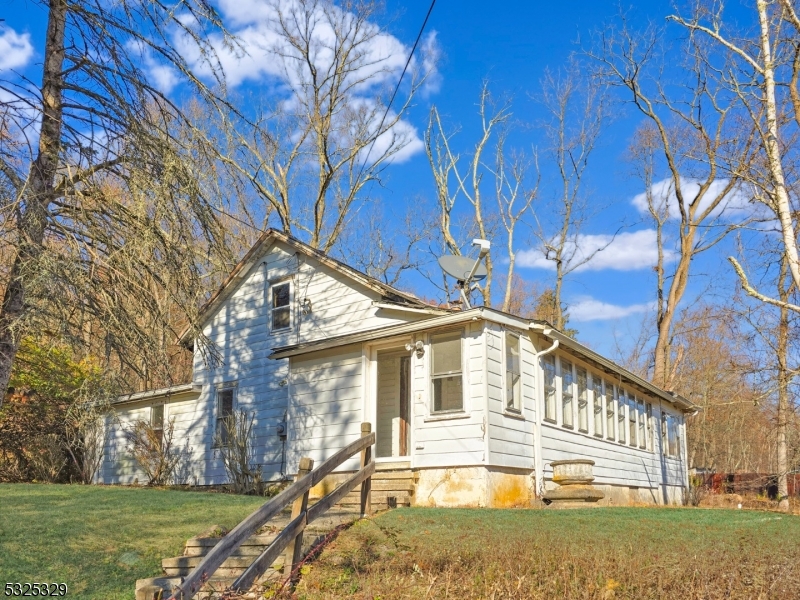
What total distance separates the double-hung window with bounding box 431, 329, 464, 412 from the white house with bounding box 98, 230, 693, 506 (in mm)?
28

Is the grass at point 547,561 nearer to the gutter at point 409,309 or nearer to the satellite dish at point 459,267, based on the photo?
the gutter at point 409,309

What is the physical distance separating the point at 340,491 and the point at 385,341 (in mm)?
6196

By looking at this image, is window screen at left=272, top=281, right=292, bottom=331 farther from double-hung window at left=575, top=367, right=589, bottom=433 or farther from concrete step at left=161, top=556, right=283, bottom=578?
concrete step at left=161, top=556, right=283, bottom=578

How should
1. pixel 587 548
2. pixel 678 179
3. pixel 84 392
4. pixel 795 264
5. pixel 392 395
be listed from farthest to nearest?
pixel 678 179 → pixel 392 395 → pixel 795 264 → pixel 587 548 → pixel 84 392

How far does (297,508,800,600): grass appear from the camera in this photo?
20.2 ft

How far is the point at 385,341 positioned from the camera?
562 inches

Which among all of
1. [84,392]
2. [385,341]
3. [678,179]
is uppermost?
[678,179]

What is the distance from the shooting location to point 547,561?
682 centimetres

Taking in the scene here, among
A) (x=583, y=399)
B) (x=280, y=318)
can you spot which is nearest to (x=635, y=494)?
(x=583, y=399)

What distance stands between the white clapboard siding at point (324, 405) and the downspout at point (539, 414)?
3313mm

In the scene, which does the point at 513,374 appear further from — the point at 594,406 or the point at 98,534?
the point at 98,534

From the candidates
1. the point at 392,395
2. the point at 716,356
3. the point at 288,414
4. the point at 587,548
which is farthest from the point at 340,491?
the point at 716,356

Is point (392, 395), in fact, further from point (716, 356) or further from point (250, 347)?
point (716, 356)

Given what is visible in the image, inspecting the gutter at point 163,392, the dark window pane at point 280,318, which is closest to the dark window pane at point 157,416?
the gutter at point 163,392
